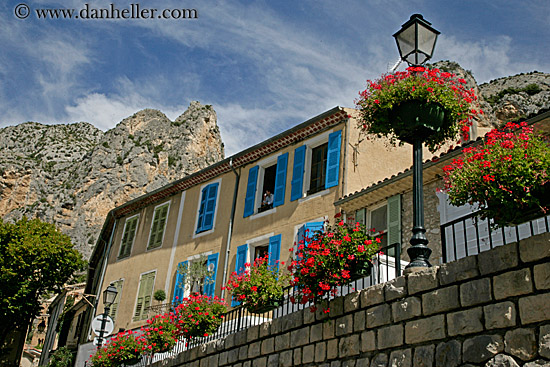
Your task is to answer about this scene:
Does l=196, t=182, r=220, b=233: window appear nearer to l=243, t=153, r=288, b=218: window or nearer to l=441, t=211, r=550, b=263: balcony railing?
l=243, t=153, r=288, b=218: window

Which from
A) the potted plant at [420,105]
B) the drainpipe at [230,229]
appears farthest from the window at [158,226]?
the potted plant at [420,105]

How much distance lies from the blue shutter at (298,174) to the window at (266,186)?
15.3 inches

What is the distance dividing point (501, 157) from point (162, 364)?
983 cm

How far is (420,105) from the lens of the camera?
738 cm

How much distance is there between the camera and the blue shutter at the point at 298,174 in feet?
50.9

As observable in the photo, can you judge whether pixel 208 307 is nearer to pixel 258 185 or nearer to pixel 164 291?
pixel 258 185

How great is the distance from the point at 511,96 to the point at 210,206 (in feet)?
96.2

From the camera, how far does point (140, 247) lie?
2131 cm

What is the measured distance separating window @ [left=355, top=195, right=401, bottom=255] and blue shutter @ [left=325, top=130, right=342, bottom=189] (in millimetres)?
1392

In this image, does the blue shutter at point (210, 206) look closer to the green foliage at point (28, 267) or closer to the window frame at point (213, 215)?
the window frame at point (213, 215)

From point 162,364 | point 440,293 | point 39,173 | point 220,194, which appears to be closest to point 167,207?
point 220,194

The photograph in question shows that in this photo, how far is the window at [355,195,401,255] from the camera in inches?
482

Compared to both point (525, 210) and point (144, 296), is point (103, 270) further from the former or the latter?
point (525, 210)

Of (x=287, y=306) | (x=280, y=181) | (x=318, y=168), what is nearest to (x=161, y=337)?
(x=287, y=306)
